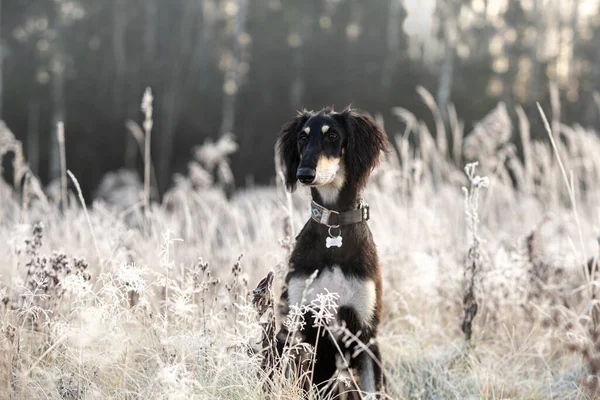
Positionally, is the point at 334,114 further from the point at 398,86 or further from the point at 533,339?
the point at 398,86

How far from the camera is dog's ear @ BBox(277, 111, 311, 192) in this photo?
305 cm

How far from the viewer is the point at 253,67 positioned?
983 inches

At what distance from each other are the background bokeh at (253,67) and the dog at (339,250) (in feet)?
52.2

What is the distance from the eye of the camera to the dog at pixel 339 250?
8.43 feet

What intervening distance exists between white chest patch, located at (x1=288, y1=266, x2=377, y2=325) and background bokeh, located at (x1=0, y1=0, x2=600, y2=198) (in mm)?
16220

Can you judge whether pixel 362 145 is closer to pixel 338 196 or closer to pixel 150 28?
pixel 338 196

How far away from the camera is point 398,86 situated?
23219mm

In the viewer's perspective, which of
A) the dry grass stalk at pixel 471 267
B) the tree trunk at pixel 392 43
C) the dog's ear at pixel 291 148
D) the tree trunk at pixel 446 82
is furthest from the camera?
the tree trunk at pixel 392 43

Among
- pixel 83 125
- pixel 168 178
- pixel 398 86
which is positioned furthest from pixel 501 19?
pixel 83 125

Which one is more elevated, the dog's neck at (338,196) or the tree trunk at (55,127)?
the dog's neck at (338,196)

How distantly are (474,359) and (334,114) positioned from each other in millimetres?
1573

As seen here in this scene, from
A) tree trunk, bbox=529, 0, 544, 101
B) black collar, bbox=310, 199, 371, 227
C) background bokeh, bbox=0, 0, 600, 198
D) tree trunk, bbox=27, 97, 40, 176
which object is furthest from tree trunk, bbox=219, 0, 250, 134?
black collar, bbox=310, 199, 371, 227

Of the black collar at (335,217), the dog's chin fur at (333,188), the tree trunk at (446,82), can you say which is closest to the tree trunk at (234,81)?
the tree trunk at (446,82)

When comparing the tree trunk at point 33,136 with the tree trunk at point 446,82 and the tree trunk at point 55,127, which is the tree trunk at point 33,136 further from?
the tree trunk at point 446,82
